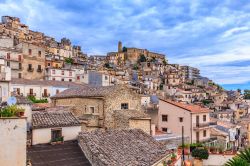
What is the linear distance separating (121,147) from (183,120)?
87.2ft

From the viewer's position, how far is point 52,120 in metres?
20.5

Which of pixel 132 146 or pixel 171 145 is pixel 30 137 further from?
pixel 171 145

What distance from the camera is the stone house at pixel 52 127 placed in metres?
19.0

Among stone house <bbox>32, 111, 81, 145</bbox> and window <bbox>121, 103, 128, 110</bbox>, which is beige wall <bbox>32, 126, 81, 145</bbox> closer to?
stone house <bbox>32, 111, 81, 145</bbox>

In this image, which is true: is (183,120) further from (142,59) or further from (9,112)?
(142,59)

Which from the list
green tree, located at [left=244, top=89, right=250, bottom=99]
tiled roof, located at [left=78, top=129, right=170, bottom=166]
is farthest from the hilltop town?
green tree, located at [left=244, top=89, right=250, bottom=99]

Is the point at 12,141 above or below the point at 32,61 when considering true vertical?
below

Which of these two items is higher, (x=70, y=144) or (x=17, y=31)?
(x=17, y=31)

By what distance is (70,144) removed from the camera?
19.7 meters

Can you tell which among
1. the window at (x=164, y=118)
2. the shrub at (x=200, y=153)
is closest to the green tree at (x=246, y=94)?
the window at (x=164, y=118)

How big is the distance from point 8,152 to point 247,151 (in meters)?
20.1

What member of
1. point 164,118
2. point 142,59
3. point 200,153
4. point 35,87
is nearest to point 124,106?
point 164,118

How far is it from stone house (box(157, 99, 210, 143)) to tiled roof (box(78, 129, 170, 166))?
21.9 m

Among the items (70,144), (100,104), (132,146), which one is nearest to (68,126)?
(70,144)
